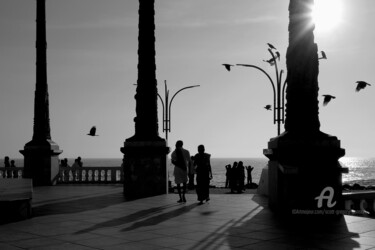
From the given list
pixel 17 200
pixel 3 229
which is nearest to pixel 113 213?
pixel 17 200

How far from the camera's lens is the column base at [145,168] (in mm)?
18641

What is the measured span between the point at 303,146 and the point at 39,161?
14.8 meters

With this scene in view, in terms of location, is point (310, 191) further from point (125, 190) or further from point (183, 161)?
point (125, 190)

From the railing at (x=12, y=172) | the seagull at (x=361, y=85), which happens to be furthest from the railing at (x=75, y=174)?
the seagull at (x=361, y=85)

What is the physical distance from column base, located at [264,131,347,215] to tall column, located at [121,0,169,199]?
720 cm

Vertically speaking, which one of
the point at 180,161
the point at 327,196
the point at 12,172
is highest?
the point at 180,161

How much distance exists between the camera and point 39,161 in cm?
2380

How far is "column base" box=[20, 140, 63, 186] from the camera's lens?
23781mm

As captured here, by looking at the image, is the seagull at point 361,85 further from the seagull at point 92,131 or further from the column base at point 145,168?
the seagull at point 92,131

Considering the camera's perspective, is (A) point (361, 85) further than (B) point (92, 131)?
No

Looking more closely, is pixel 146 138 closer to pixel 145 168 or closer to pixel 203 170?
pixel 145 168

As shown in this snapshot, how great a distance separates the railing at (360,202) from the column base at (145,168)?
280 inches

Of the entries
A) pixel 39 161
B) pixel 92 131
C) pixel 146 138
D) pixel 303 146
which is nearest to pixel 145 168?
pixel 146 138

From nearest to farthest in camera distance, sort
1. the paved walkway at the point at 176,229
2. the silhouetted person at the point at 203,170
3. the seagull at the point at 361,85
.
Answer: the paved walkway at the point at 176,229 < the silhouetted person at the point at 203,170 < the seagull at the point at 361,85
